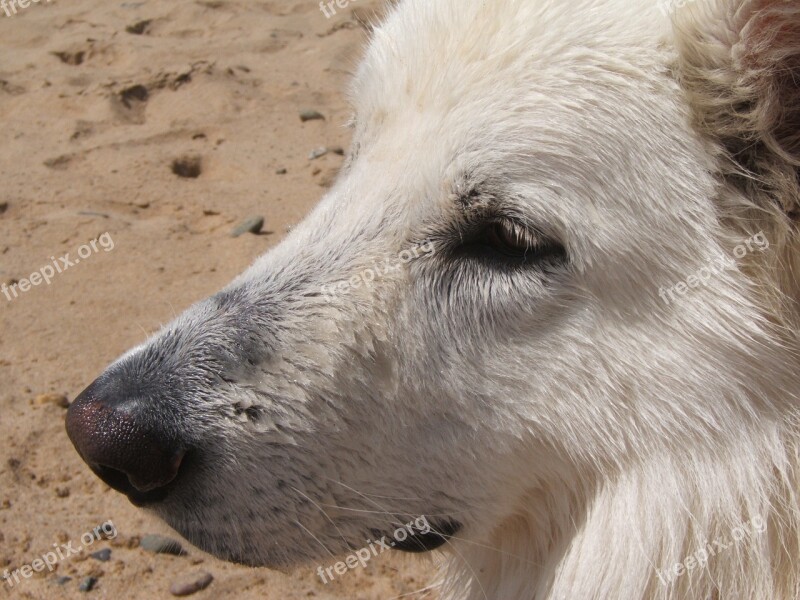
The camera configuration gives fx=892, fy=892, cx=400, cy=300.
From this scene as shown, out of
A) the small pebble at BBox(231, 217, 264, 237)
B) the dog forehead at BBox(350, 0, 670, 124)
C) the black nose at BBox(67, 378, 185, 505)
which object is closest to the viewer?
the black nose at BBox(67, 378, 185, 505)

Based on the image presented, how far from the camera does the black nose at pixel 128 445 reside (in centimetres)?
212

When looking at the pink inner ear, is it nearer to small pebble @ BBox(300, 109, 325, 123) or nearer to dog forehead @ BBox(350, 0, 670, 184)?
dog forehead @ BBox(350, 0, 670, 184)

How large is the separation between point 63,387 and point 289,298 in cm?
235

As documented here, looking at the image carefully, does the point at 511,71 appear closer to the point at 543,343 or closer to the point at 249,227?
the point at 543,343

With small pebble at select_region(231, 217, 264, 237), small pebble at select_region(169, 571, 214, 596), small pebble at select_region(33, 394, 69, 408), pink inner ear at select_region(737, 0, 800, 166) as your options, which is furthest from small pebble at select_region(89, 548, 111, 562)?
pink inner ear at select_region(737, 0, 800, 166)

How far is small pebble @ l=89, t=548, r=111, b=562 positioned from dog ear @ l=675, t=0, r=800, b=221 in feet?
8.82

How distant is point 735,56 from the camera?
2088 mm

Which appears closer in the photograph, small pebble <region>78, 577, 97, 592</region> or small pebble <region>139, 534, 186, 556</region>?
small pebble <region>78, 577, 97, 592</region>

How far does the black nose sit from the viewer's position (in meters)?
2.12

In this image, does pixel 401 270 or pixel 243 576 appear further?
pixel 243 576

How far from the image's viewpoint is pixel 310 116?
686cm

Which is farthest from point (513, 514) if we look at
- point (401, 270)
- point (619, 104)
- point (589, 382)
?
point (619, 104)

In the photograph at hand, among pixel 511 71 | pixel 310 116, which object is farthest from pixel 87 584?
pixel 310 116

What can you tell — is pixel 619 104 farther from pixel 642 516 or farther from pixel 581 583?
pixel 581 583
